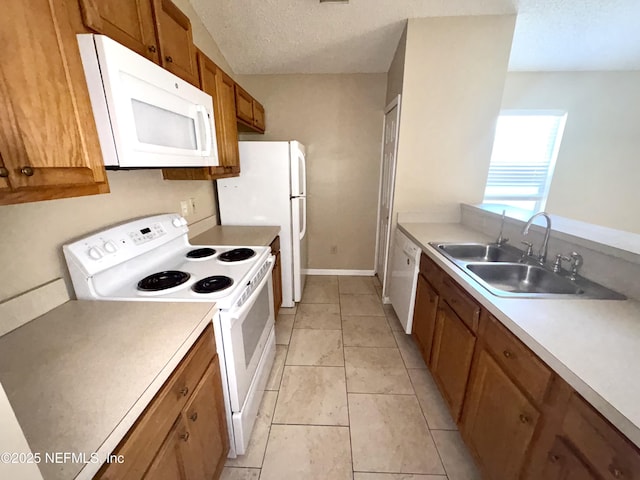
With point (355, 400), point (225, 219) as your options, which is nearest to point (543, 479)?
point (355, 400)

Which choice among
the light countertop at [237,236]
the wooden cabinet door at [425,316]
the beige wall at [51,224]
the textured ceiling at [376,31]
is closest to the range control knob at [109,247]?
the beige wall at [51,224]

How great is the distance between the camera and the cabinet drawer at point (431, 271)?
1628 millimetres

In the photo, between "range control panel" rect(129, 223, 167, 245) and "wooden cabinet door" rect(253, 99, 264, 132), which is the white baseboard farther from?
"range control panel" rect(129, 223, 167, 245)

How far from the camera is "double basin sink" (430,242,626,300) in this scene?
114cm

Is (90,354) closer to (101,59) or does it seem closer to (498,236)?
(101,59)

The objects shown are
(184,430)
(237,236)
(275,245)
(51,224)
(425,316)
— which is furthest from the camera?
(275,245)

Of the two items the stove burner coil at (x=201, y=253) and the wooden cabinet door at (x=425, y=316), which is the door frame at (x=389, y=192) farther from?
the stove burner coil at (x=201, y=253)

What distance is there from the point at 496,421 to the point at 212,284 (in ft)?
4.50

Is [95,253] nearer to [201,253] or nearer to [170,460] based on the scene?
[201,253]

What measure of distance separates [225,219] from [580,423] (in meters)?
2.55

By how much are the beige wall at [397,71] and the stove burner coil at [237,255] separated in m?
1.96

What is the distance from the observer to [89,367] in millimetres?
737

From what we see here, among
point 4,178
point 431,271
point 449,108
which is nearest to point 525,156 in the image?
point 449,108

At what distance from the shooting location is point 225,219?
253cm
